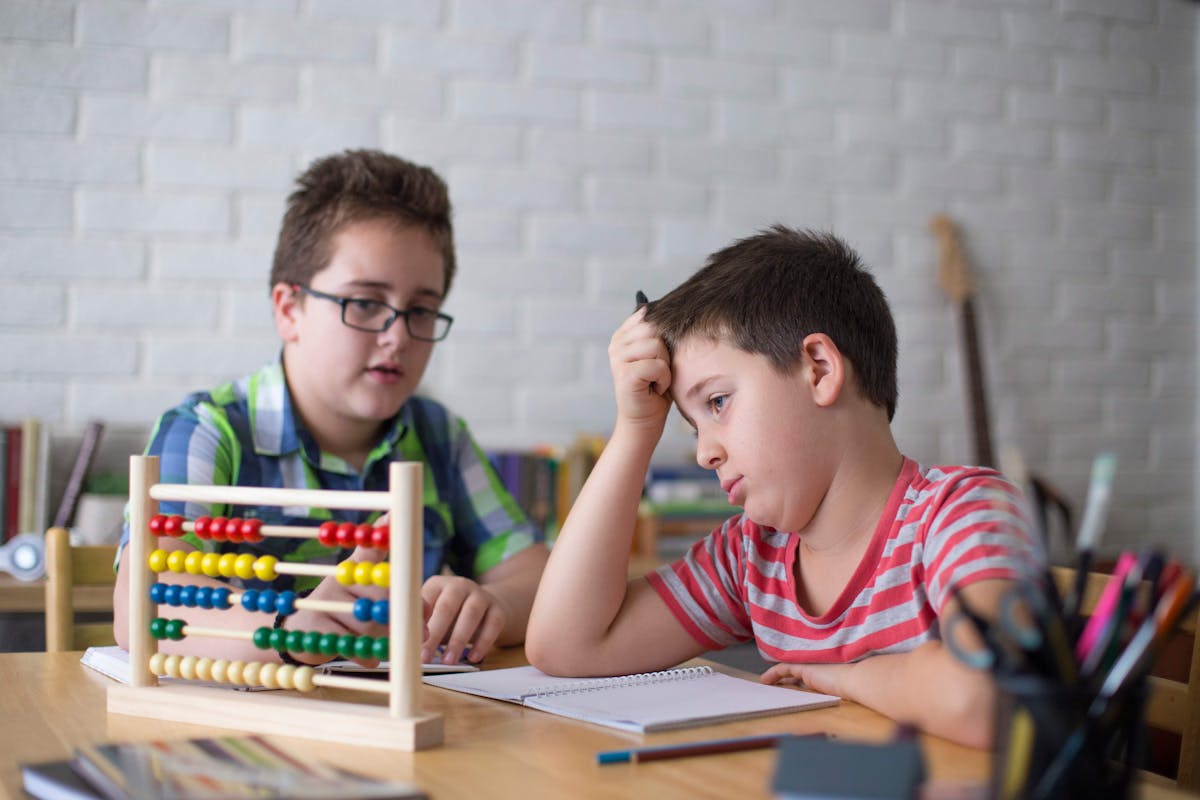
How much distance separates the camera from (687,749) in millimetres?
884

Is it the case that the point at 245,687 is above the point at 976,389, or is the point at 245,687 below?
below

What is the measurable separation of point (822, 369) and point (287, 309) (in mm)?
946

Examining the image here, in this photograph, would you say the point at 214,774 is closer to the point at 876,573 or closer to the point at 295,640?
the point at 295,640

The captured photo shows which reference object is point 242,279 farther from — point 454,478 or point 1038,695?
point 1038,695

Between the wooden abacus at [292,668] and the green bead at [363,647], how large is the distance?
22mm

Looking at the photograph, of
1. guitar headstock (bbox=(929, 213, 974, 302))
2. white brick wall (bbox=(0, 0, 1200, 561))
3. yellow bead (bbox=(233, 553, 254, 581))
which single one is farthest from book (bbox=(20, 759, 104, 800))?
guitar headstock (bbox=(929, 213, 974, 302))

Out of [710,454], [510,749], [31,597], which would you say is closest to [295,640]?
[510,749]

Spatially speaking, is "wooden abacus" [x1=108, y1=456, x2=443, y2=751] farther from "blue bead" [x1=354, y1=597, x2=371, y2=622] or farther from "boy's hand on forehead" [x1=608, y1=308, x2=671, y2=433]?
"boy's hand on forehead" [x1=608, y1=308, x2=671, y2=433]

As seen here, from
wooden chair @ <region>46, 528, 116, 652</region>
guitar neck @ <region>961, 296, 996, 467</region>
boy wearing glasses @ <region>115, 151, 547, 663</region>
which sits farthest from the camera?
guitar neck @ <region>961, 296, 996, 467</region>

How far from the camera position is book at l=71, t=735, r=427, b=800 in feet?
2.41

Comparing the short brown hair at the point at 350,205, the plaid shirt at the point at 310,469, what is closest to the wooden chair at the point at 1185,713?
the plaid shirt at the point at 310,469

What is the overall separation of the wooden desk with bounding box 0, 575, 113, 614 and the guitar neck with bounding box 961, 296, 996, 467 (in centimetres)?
231

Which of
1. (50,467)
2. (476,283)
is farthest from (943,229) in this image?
(50,467)

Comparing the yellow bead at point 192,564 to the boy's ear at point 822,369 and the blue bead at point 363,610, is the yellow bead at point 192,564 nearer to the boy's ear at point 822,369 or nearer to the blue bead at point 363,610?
the blue bead at point 363,610
